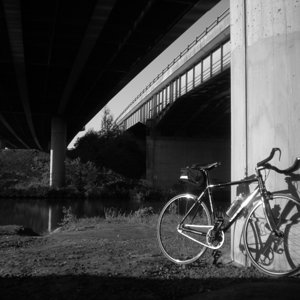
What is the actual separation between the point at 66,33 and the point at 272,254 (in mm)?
15309

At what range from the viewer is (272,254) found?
4289mm

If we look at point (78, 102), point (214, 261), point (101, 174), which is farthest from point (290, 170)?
point (101, 174)

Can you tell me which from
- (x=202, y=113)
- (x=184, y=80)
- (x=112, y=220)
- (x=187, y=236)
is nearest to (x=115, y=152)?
(x=202, y=113)

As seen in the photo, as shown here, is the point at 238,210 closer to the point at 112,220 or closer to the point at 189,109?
the point at 112,220

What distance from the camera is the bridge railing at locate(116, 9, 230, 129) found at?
92.0 ft

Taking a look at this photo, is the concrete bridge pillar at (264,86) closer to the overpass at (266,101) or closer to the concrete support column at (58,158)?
the overpass at (266,101)

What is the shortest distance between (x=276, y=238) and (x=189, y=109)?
37216mm

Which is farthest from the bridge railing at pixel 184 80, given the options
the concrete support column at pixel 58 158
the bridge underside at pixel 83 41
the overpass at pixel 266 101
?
the overpass at pixel 266 101

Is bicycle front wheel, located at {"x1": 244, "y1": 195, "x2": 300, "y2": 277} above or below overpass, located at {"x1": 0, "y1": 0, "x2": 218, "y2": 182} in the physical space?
below

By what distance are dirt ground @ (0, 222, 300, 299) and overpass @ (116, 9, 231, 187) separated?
22.6m

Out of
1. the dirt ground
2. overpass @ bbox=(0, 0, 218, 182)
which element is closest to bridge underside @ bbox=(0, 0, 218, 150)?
overpass @ bbox=(0, 0, 218, 182)

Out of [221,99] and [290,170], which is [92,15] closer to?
[290,170]

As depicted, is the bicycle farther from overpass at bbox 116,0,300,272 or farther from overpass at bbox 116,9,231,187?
overpass at bbox 116,9,231,187

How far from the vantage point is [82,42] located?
1873 cm
